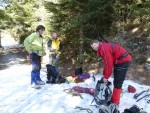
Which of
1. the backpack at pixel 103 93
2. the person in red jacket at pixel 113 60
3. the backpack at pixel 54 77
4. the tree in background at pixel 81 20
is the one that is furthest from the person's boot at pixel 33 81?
the tree in background at pixel 81 20

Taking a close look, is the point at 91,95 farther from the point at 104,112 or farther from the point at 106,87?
the point at 104,112

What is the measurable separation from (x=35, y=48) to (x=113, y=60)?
131 inches

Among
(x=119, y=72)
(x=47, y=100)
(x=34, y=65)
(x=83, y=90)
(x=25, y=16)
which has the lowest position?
(x=47, y=100)

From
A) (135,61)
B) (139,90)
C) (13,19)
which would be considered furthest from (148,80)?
(13,19)

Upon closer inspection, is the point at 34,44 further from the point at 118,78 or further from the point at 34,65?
the point at 118,78

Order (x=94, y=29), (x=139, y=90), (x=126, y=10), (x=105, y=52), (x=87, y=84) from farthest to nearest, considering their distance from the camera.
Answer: (x=126, y=10)
(x=94, y=29)
(x=87, y=84)
(x=139, y=90)
(x=105, y=52)

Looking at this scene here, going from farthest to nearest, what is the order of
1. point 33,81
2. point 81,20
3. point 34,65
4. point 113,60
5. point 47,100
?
point 81,20 → point 33,81 → point 34,65 → point 47,100 → point 113,60

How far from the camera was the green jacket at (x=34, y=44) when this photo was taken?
8766 millimetres

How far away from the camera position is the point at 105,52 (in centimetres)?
640

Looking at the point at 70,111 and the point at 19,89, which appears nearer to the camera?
the point at 70,111

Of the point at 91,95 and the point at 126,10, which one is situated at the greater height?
the point at 126,10

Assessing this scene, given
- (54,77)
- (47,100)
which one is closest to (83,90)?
(47,100)

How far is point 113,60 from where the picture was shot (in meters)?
6.75

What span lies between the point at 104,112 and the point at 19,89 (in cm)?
389
